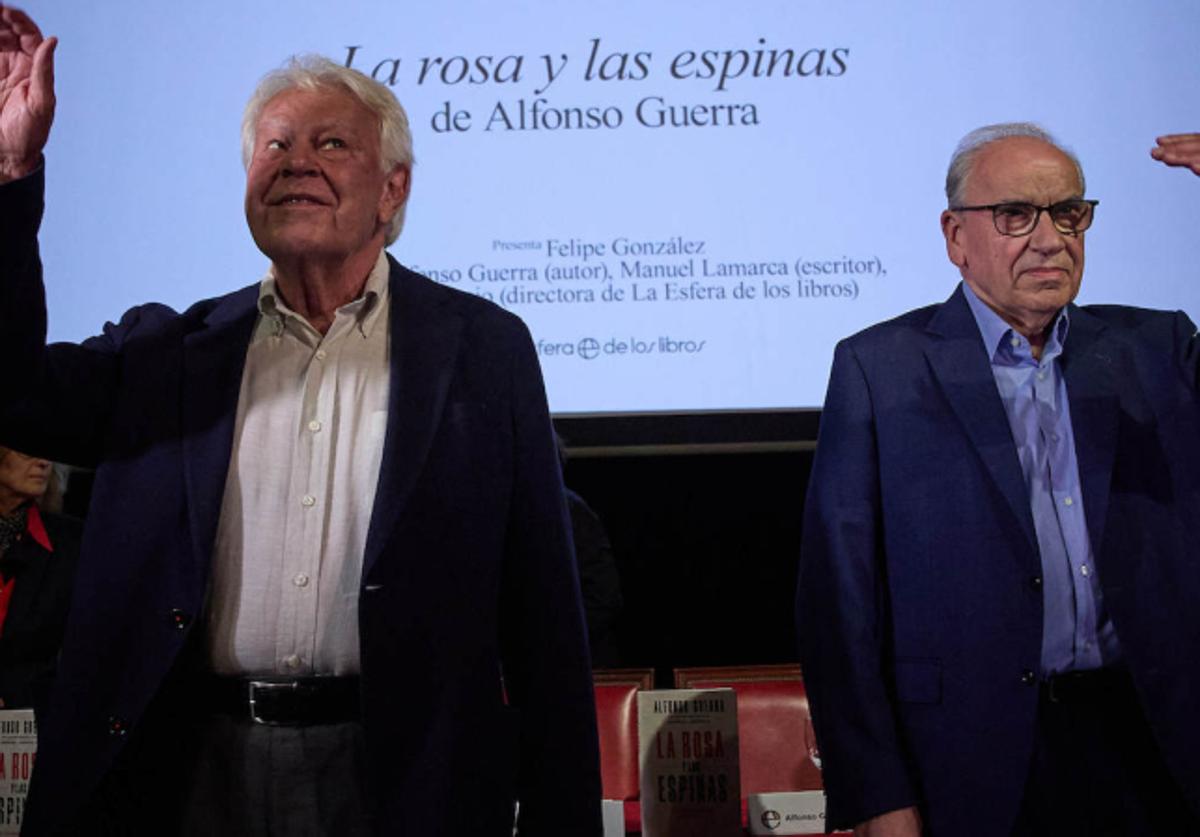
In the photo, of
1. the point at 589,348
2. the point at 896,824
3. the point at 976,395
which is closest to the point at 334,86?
the point at 976,395

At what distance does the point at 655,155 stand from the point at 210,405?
2.36m

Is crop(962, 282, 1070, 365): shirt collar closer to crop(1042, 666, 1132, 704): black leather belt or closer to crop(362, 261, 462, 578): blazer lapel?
crop(1042, 666, 1132, 704): black leather belt

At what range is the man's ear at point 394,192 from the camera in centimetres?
211

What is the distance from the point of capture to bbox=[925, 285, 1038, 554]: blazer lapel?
6.97 feet

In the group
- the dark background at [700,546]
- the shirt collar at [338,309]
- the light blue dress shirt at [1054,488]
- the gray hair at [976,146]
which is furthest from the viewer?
the dark background at [700,546]

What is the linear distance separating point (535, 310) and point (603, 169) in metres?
0.47

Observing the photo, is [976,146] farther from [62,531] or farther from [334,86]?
[62,531]

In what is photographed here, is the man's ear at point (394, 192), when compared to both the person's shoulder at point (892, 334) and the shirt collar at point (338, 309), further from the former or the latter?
the person's shoulder at point (892, 334)

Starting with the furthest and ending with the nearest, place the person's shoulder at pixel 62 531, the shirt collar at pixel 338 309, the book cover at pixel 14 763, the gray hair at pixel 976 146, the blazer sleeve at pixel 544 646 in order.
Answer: the person's shoulder at pixel 62 531 → the gray hair at pixel 976 146 → the book cover at pixel 14 763 → the shirt collar at pixel 338 309 → the blazer sleeve at pixel 544 646

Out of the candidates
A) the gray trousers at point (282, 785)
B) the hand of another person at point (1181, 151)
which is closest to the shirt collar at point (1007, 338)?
the hand of another person at point (1181, 151)

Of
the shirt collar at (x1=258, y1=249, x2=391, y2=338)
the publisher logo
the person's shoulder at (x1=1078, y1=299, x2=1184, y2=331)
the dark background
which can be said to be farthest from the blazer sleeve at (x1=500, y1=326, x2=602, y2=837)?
the dark background

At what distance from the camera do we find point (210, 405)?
1.86m

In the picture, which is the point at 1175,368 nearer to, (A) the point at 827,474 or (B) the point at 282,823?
(A) the point at 827,474

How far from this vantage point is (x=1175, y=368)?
2.33 meters
